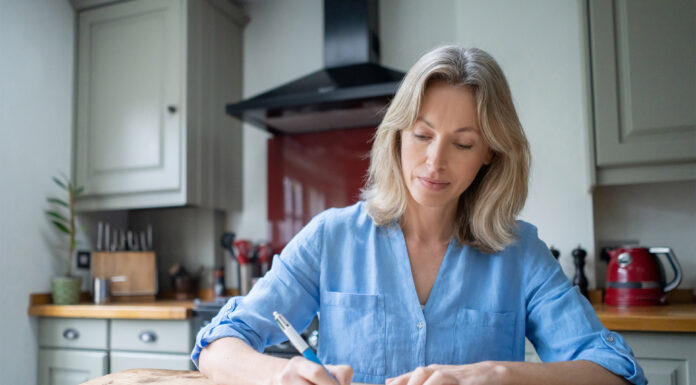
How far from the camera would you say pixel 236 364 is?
97 cm

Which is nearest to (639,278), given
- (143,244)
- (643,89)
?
(643,89)

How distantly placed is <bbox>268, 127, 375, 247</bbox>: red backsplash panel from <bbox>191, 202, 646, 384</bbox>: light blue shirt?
5.34ft

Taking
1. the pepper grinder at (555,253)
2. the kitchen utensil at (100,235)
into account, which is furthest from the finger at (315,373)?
the kitchen utensil at (100,235)

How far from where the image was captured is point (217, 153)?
2939mm

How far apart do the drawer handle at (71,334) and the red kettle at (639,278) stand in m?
2.26

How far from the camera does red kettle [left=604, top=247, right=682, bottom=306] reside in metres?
2.07

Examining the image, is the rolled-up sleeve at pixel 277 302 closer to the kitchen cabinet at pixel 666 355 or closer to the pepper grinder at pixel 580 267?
the kitchen cabinet at pixel 666 355

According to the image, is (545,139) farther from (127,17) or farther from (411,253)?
(127,17)

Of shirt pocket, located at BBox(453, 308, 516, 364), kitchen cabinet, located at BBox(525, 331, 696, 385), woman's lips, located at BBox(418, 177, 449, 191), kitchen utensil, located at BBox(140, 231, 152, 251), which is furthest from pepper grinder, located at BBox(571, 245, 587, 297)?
kitchen utensil, located at BBox(140, 231, 152, 251)

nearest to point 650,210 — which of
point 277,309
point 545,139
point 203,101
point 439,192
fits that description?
point 545,139

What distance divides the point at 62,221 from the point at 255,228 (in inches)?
37.1

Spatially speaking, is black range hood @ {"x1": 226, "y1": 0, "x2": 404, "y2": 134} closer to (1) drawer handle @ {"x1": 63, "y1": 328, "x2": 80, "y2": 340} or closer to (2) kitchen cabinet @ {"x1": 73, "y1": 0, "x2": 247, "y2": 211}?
(2) kitchen cabinet @ {"x1": 73, "y1": 0, "x2": 247, "y2": 211}

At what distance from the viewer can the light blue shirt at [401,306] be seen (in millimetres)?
1086

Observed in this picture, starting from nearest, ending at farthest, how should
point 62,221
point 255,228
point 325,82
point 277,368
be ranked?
point 277,368 → point 325,82 → point 62,221 → point 255,228
